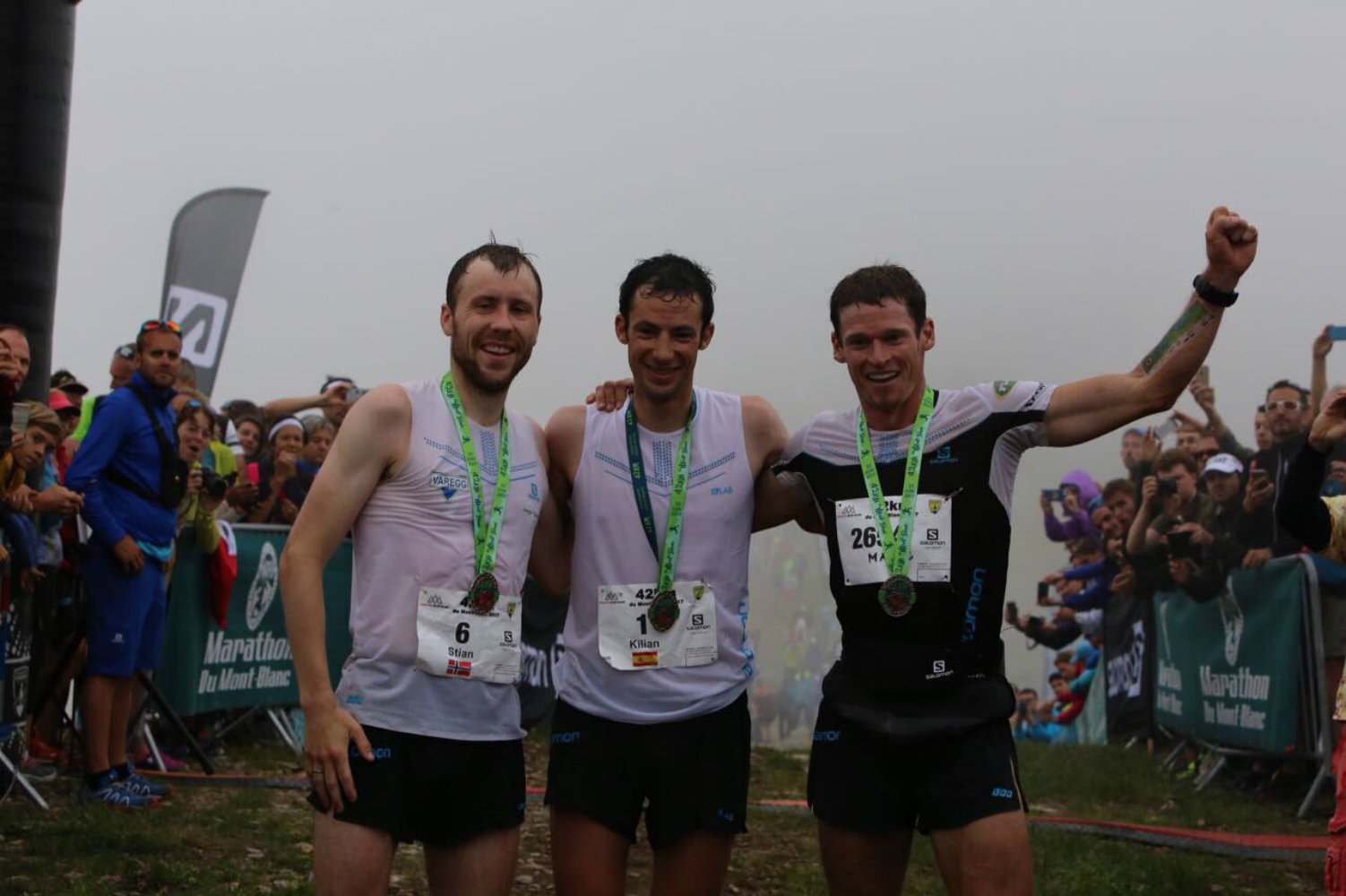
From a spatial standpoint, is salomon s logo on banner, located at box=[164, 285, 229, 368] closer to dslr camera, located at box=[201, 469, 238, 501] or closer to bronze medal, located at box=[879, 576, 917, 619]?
dslr camera, located at box=[201, 469, 238, 501]

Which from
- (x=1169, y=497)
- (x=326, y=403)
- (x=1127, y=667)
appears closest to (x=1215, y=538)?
(x=1169, y=497)

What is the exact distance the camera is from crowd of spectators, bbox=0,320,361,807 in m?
5.95

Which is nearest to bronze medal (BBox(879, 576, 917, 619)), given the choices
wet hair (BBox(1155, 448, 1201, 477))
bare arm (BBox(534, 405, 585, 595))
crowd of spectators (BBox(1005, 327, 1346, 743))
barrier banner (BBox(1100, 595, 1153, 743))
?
bare arm (BBox(534, 405, 585, 595))

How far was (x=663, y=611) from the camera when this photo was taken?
11.5 feet

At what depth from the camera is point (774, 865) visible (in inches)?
247

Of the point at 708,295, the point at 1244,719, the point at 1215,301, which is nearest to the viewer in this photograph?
the point at 1215,301

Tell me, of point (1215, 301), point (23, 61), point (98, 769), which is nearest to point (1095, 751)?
point (98, 769)

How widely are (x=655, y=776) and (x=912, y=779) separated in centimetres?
66

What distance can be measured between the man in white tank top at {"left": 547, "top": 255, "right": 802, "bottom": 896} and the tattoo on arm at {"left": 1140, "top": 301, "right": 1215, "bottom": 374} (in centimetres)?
112

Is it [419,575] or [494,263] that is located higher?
[494,263]

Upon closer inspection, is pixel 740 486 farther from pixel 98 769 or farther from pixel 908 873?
pixel 98 769

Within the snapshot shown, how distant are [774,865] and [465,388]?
3.65 metres

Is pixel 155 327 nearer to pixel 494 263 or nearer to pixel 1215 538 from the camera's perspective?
pixel 494 263

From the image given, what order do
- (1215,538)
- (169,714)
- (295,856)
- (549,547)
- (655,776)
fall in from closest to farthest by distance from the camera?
1. (655,776)
2. (549,547)
3. (295,856)
4. (169,714)
5. (1215,538)
